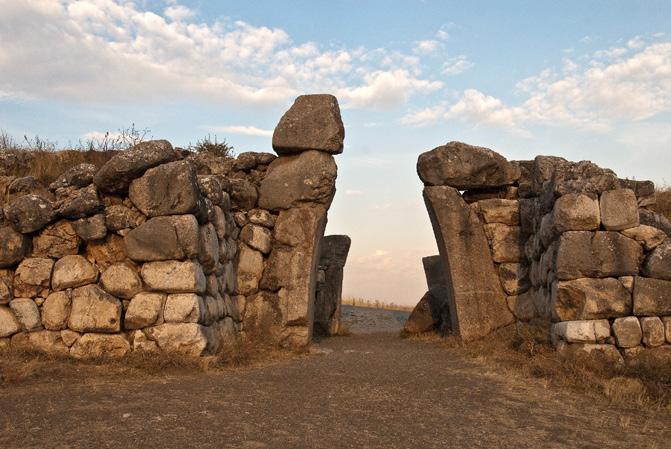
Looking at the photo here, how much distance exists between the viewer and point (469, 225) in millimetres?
11344

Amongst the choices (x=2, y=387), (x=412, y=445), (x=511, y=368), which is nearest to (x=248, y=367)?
(x=2, y=387)

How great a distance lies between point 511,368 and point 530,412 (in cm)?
248

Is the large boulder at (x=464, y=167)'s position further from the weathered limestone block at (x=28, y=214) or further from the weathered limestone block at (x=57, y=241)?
the weathered limestone block at (x=28, y=214)

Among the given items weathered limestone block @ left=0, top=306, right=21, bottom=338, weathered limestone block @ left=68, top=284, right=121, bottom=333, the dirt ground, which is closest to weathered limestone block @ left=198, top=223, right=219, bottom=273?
weathered limestone block @ left=68, top=284, right=121, bottom=333

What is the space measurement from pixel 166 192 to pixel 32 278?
6.55 feet

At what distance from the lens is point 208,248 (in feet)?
27.7

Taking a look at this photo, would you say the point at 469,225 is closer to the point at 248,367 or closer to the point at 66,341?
the point at 248,367

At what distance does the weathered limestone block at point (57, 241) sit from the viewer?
317 inches

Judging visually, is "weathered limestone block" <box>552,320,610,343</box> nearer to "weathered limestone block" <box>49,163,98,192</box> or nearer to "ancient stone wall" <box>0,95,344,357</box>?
"ancient stone wall" <box>0,95,344,357</box>

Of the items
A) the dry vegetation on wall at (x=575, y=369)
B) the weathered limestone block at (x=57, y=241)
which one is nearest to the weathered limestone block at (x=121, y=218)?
the weathered limestone block at (x=57, y=241)

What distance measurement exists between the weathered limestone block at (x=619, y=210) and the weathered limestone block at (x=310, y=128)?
15.0 ft

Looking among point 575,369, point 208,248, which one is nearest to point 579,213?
point 575,369

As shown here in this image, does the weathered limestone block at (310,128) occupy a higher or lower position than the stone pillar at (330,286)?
higher

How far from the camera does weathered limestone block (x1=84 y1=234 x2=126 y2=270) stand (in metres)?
8.12
